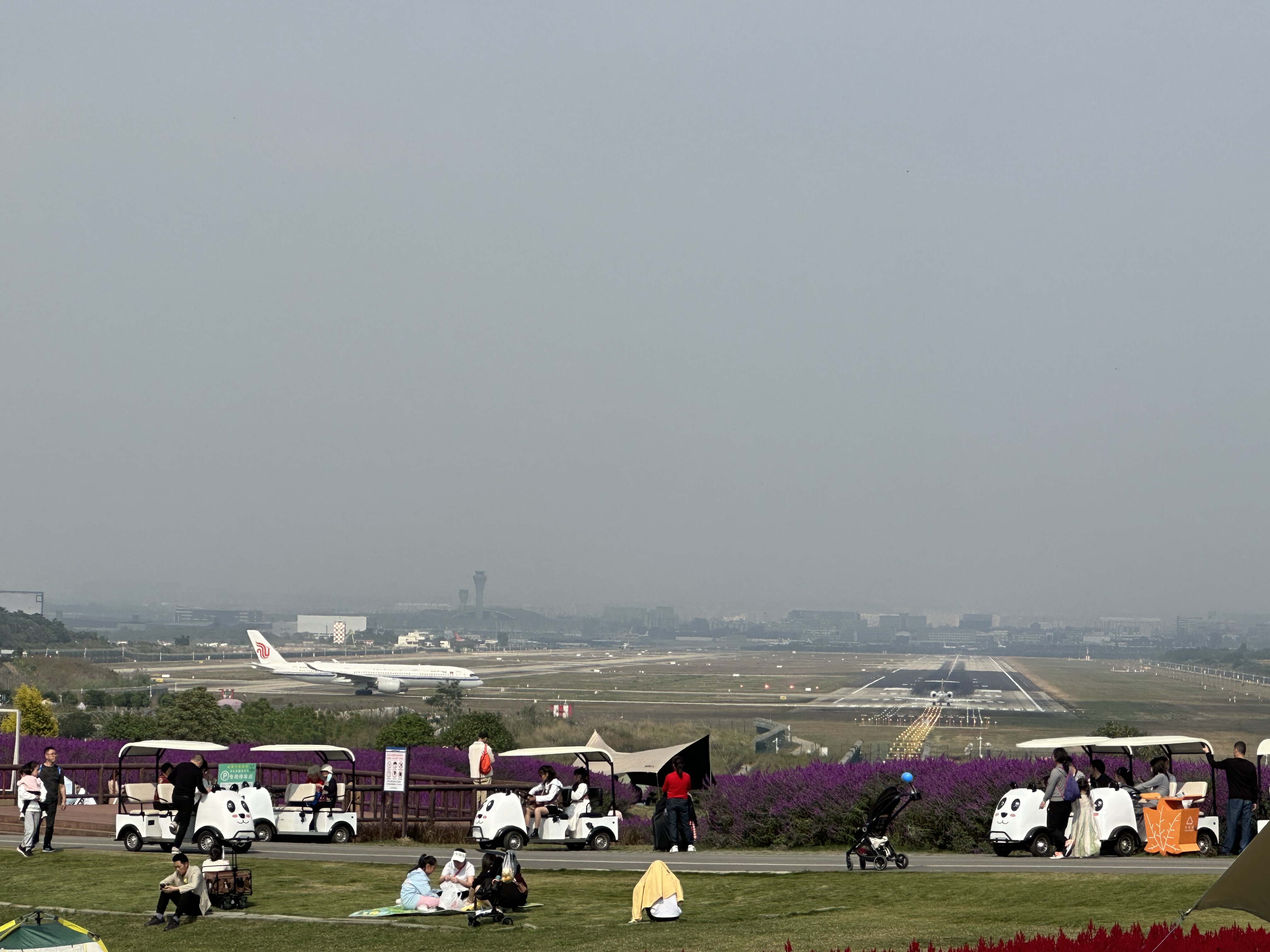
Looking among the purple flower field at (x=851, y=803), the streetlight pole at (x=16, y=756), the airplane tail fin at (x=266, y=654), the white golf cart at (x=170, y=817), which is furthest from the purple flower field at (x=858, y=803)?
the airplane tail fin at (x=266, y=654)

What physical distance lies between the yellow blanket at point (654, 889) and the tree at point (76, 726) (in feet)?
163

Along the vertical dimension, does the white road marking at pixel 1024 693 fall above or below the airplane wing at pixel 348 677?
below

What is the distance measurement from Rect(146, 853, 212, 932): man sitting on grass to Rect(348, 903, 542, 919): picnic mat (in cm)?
197

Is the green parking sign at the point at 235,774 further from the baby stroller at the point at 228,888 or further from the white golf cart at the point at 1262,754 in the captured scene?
the white golf cart at the point at 1262,754

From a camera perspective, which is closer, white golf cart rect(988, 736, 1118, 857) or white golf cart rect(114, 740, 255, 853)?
white golf cart rect(988, 736, 1118, 857)

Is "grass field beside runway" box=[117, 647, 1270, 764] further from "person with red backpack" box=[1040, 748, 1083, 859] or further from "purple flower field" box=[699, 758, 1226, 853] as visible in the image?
"person with red backpack" box=[1040, 748, 1083, 859]

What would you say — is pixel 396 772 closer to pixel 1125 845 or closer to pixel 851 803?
pixel 851 803

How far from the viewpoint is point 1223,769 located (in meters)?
24.1

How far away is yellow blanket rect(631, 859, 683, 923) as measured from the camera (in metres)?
17.8

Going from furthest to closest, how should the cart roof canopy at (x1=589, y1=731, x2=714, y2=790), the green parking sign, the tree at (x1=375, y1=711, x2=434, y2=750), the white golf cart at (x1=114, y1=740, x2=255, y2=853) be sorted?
the tree at (x1=375, y1=711, x2=434, y2=750)
the cart roof canopy at (x1=589, y1=731, x2=714, y2=790)
the green parking sign
the white golf cart at (x1=114, y1=740, x2=255, y2=853)

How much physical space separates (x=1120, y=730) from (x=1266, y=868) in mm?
57885

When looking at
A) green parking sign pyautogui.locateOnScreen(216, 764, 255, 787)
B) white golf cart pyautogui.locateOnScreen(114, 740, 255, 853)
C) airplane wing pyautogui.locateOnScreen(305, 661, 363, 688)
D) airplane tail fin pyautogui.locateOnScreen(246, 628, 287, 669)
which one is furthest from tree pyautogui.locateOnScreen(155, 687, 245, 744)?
airplane tail fin pyautogui.locateOnScreen(246, 628, 287, 669)

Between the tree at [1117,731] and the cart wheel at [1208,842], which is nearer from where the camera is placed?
the cart wheel at [1208,842]

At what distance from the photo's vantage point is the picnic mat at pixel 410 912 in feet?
61.8
